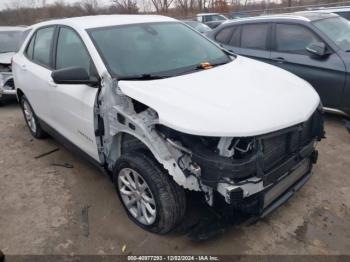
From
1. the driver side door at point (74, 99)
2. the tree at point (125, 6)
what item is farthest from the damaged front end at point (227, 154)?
the tree at point (125, 6)

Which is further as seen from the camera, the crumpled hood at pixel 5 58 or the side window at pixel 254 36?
the crumpled hood at pixel 5 58

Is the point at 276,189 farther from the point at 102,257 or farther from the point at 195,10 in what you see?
the point at 195,10

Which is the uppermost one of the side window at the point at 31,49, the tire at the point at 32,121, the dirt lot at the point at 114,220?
→ the side window at the point at 31,49

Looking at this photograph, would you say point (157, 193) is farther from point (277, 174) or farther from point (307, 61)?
point (307, 61)

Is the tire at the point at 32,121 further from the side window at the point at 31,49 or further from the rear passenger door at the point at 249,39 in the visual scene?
the rear passenger door at the point at 249,39

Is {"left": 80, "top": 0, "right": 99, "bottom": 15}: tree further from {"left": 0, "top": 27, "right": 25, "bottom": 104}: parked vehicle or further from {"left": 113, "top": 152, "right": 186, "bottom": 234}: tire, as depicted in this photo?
A: {"left": 113, "top": 152, "right": 186, "bottom": 234}: tire

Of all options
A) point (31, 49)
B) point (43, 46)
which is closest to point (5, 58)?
point (31, 49)

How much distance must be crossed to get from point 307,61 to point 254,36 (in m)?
1.14

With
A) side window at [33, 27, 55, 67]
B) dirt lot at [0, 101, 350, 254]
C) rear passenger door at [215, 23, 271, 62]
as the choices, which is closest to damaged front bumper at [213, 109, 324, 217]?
dirt lot at [0, 101, 350, 254]

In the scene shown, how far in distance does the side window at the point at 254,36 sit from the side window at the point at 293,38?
0.23m

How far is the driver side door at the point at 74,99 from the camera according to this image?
308cm

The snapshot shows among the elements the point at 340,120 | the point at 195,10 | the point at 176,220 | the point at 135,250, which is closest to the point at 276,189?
the point at 176,220

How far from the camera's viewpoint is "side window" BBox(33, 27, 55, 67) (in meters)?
3.88

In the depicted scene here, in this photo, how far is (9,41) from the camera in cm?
796
